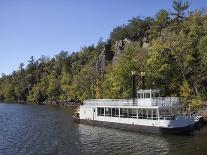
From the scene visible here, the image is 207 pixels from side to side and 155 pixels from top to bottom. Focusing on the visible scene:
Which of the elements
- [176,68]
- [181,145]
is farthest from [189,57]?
[181,145]

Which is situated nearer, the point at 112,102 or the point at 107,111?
the point at 112,102

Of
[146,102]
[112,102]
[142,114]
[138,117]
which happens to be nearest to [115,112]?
[112,102]

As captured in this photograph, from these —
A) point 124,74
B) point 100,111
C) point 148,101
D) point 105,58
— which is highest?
point 105,58

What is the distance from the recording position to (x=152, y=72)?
231ft

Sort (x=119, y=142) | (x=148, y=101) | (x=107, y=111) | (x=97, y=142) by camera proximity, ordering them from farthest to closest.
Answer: (x=107, y=111), (x=148, y=101), (x=97, y=142), (x=119, y=142)

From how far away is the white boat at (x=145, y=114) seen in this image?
46.8m

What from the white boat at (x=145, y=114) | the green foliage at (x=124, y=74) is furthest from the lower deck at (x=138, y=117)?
the green foliage at (x=124, y=74)

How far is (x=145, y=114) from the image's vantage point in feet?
166

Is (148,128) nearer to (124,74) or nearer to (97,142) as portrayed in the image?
(97,142)

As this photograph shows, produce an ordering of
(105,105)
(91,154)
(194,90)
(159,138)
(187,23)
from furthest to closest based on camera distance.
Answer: (187,23) → (194,90) → (105,105) → (159,138) → (91,154)

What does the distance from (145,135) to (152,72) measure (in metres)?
26.2

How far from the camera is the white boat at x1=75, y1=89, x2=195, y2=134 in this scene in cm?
4681

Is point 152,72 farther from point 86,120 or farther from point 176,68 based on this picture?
point 86,120

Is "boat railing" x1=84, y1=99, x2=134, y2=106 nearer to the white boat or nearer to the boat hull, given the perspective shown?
the white boat
